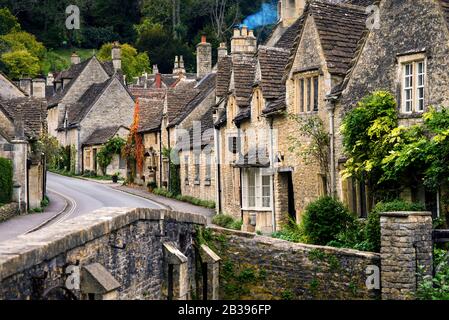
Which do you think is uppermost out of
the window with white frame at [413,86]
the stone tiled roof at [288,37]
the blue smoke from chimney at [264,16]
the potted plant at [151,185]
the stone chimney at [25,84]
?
the blue smoke from chimney at [264,16]

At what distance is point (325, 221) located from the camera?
80.4ft

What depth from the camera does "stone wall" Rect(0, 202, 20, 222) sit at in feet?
123

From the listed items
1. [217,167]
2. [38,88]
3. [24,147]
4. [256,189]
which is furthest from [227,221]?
[38,88]

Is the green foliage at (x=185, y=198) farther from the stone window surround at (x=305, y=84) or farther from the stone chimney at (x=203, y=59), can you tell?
the stone window surround at (x=305, y=84)

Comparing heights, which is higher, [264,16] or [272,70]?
[264,16]

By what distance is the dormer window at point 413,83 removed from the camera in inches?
950

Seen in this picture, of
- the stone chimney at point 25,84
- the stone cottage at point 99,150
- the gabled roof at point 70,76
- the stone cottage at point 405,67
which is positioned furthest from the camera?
the gabled roof at point 70,76

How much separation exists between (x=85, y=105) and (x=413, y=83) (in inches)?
2024

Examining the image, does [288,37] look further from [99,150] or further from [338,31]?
[99,150]

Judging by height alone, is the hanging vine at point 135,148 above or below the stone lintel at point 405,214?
above

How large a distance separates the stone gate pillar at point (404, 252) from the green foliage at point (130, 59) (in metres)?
93.8

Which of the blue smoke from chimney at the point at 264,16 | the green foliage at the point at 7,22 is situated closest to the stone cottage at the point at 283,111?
the green foliage at the point at 7,22

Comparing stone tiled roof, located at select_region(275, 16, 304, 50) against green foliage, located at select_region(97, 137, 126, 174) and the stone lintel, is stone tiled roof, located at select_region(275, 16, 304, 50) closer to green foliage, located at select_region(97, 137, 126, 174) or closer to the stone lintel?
the stone lintel
